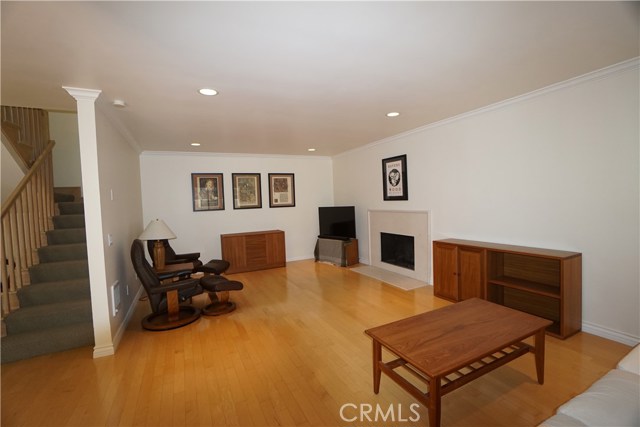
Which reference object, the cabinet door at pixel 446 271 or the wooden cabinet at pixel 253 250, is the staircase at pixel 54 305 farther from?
the cabinet door at pixel 446 271

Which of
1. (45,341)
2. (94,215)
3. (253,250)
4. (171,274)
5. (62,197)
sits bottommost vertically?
(45,341)

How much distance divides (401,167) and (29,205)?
199 inches

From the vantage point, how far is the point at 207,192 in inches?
225

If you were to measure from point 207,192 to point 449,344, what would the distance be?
5.16 metres

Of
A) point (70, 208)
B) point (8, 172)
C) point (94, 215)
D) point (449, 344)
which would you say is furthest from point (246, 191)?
point (449, 344)

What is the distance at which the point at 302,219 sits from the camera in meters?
6.60

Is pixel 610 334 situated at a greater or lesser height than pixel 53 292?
lesser

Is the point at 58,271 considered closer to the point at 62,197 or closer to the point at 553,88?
the point at 62,197

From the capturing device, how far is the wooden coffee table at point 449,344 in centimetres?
158

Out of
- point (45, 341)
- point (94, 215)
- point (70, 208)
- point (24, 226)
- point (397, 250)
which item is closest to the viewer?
point (94, 215)

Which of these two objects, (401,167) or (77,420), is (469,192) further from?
(77,420)

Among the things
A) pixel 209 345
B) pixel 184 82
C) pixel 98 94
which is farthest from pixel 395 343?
pixel 98 94

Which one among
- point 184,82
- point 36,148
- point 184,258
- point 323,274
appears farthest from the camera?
point 323,274

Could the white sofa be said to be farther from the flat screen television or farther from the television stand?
the flat screen television
